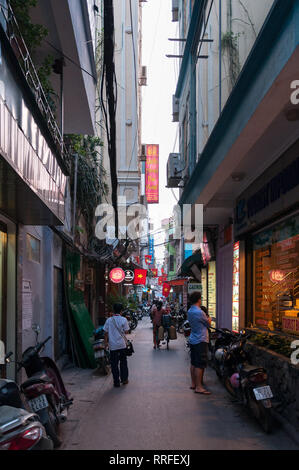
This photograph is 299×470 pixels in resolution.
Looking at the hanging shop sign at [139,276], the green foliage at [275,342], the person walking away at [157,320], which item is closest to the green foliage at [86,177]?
the person walking away at [157,320]

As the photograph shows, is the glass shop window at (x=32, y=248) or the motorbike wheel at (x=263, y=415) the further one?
the glass shop window at (x=32, y=248)

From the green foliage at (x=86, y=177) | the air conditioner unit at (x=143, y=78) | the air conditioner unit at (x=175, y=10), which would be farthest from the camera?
the air conditioner unit at (x=143, y=78)

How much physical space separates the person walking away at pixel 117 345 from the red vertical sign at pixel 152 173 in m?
26.0

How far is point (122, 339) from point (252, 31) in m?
5.94

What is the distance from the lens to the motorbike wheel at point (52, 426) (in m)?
4.97

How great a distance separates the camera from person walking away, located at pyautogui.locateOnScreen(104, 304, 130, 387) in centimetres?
901

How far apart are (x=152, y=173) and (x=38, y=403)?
31.1 meters

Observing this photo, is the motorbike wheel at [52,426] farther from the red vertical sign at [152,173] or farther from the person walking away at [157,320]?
the red vertical sign at [152,173]

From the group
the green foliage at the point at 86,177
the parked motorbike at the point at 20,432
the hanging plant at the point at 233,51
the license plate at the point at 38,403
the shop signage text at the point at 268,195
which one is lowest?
the license plate at the point at 38,403

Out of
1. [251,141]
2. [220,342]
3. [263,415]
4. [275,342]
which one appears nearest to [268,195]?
[251,141]

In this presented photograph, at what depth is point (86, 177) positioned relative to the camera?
13.9m

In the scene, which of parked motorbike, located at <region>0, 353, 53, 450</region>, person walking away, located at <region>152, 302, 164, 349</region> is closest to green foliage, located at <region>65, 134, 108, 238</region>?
person walking away, located at <region>152, 302, 164, 349</region>

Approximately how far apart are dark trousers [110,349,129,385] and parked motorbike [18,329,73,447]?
2.76 meters

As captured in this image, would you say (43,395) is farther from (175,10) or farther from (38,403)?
(175,10)
